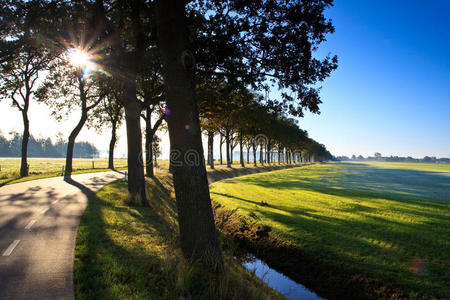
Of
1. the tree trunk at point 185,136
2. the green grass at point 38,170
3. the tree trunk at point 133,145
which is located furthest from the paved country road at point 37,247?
the green grass at point 38,170

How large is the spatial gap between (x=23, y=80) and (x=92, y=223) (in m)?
26.2

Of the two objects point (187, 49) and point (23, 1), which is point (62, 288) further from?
point (23, 1)

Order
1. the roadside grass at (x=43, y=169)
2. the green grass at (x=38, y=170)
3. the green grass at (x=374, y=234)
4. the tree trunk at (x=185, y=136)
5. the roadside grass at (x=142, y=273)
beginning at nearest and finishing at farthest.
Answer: the roadside grass at (x=142, y=273) → the tree trunk at (x=185, y=136) → the green grass at (x=374, y=234) → the green grass at (x=38, y=170) → the roadside grass at (x=43, y=169)

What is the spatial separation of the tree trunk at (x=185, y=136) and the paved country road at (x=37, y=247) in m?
2.69

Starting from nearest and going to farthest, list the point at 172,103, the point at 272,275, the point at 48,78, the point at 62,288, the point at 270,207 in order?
the point at 62,288 < the point at 172,103 < the point at 272,275 < the point at 270,207 < the point at 48,78

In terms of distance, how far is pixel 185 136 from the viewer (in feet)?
18.1

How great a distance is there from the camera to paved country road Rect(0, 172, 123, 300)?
4.52 m

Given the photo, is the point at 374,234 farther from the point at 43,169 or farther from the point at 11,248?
the point at 43,169

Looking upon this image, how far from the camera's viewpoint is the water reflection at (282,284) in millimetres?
7188

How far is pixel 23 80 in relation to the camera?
83.9ft

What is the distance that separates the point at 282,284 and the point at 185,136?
600cm

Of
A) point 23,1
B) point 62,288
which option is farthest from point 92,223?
point 23,1

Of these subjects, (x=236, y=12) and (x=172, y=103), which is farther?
(x=236, y=12)

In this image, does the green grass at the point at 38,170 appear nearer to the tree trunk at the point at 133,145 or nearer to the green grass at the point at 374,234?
the tree trunk at the point at 133,145
